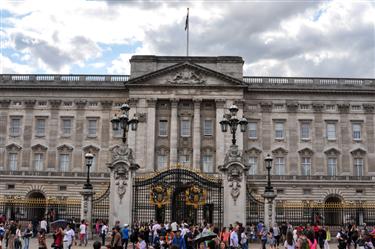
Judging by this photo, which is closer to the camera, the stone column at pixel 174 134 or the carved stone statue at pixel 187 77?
the stone column at pixel 174 134

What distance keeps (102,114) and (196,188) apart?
3201 cm

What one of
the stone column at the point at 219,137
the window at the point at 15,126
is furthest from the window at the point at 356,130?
the window at the point at 15,126

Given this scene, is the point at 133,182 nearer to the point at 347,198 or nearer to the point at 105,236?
the point at 105,236

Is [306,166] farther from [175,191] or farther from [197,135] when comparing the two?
[175,191]

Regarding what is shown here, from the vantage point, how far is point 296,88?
60.4 meters

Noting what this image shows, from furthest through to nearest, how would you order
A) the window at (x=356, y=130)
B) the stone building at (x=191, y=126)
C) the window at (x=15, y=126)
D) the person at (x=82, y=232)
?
the window at (x=15, y=126) → the window at (x=356, y=130) → the stone building at (x=191, y=126) → the person at (x=82, y=232)

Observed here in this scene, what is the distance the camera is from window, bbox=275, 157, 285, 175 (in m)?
59.6

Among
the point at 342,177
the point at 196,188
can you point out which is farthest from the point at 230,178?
the point at 342,177

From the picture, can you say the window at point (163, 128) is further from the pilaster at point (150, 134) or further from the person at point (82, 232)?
the person at point (82, 232)

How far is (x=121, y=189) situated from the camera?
2964 centimetres

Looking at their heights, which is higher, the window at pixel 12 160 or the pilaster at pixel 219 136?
the pilaster at pixel 219 136

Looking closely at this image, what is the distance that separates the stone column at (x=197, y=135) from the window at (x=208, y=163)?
1043 millimetres

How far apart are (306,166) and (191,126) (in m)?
14.3

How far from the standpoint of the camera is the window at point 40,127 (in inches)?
2389
